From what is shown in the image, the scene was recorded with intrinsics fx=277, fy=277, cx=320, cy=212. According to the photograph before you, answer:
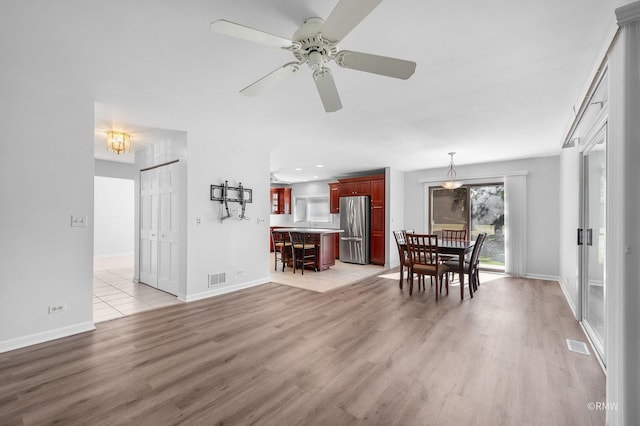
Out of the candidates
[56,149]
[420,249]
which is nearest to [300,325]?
[420,249]

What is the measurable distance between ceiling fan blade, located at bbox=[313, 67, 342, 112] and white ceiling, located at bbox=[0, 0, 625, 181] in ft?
1.08

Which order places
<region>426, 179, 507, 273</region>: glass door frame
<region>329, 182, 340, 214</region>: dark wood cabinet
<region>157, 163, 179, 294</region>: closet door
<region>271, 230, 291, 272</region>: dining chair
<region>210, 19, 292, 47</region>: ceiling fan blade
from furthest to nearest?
1. <region>329, 182, 340, 214</region>: dark wood cabinet
2. <region>271, 230, 291, 272</region>: dining chair
3. <region>426, 179, 507, 273</region>: glass door frame
4. <region>157, 163, 179, 294</region>: closet door
5. <region>210, 19, 292, 47</region>: ceiling fan blade

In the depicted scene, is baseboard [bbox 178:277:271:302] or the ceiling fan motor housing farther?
baseboard [bbox 178:277:271:302]

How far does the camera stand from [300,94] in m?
2.82

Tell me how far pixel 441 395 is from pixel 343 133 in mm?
3386

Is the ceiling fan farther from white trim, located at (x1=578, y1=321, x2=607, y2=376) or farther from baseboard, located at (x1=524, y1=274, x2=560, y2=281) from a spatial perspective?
baseboard, located at (x1=524, y1=274, x2=560, y2=281)

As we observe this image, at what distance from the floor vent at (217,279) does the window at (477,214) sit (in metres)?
5.24

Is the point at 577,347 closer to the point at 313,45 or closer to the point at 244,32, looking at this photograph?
the point at 313,45

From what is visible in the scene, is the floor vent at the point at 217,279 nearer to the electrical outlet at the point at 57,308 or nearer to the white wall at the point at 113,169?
the electrical outlet at the point at 57,308

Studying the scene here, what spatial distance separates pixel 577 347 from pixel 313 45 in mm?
3548

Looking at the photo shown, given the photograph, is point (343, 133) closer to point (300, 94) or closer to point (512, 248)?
point (300, 94)

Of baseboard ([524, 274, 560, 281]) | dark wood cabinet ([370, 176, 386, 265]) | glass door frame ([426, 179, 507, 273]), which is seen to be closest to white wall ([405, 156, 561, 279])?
baseboard ([524, 274, 560, 281])

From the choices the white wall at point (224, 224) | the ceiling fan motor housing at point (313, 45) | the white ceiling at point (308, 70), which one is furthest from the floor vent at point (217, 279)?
the ceiling fan motor housing at point (313, 45)

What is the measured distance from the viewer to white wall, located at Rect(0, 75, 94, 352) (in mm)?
2580
